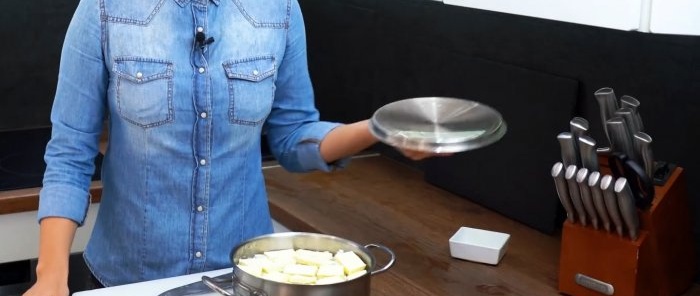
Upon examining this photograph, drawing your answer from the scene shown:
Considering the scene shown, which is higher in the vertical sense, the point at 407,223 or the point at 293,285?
the point at 293,285

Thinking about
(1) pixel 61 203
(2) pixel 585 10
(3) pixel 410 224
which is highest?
(2) pixel 585 10

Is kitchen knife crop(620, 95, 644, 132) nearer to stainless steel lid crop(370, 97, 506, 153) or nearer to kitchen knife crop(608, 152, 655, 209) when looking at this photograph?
kitchen knife crop(608, 152, 655, 209)

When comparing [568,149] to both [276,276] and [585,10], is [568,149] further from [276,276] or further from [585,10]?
[276,276]

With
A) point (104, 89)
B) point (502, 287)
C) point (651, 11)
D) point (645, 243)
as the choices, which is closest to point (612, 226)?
point (645, 243)

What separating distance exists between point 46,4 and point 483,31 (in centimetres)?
120

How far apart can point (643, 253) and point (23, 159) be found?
1523mm

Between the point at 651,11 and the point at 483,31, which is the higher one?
the point at 651,11

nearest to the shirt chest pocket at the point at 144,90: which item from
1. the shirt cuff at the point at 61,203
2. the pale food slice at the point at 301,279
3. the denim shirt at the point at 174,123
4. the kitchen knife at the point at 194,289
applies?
the denim shirt at the point at 174,123

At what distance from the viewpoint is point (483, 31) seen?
2.02 m

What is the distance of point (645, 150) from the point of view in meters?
1.48

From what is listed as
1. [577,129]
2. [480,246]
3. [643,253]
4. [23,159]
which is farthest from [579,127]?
[23,159]

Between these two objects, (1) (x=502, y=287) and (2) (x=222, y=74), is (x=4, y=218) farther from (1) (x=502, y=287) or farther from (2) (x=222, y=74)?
(1) (x=502, y=287)

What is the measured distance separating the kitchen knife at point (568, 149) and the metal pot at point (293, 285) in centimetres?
35

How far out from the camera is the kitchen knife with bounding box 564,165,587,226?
1.48 meters
